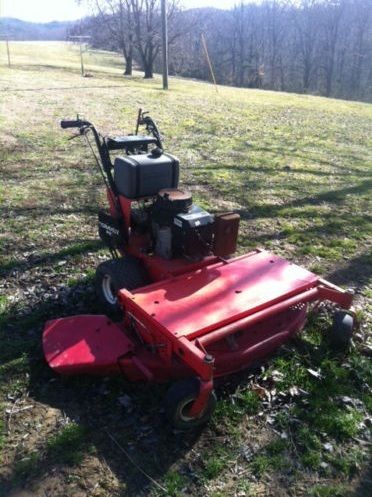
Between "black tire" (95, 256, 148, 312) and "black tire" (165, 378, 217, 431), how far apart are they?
136 cm

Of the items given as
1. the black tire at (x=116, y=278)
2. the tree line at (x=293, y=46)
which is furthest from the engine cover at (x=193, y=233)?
the tree line at (x=293, y=46)

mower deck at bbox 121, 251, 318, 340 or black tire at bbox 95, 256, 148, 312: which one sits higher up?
mower deck at bbox 121, 251, 318, 340

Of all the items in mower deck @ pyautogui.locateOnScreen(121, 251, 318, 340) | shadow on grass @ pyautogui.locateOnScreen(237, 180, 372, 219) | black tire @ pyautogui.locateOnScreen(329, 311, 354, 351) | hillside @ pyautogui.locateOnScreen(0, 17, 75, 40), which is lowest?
shadow on grass @ pyautogui.locateOnScreen(237, 180, 372, 219)

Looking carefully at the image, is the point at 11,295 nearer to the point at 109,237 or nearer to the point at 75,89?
the point at 109,237

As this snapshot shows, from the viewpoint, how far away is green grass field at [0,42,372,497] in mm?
2939

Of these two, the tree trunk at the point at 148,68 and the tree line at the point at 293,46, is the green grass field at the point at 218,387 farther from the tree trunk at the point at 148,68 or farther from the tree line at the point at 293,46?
the tree line at the point at 293,46

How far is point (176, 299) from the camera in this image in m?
3.67

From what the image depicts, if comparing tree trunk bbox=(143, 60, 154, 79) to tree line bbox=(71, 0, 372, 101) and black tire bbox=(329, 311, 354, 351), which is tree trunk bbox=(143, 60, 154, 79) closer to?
tree line bbox=(71, 0, 372, 101)

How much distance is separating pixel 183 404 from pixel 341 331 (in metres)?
1.67

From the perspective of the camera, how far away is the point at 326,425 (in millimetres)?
3322

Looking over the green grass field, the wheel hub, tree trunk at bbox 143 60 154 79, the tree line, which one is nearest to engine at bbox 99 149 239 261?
the wheel hub

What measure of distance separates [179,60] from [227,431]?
189 ft

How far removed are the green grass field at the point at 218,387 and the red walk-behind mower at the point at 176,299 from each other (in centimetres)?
22

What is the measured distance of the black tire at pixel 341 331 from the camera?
402cm
